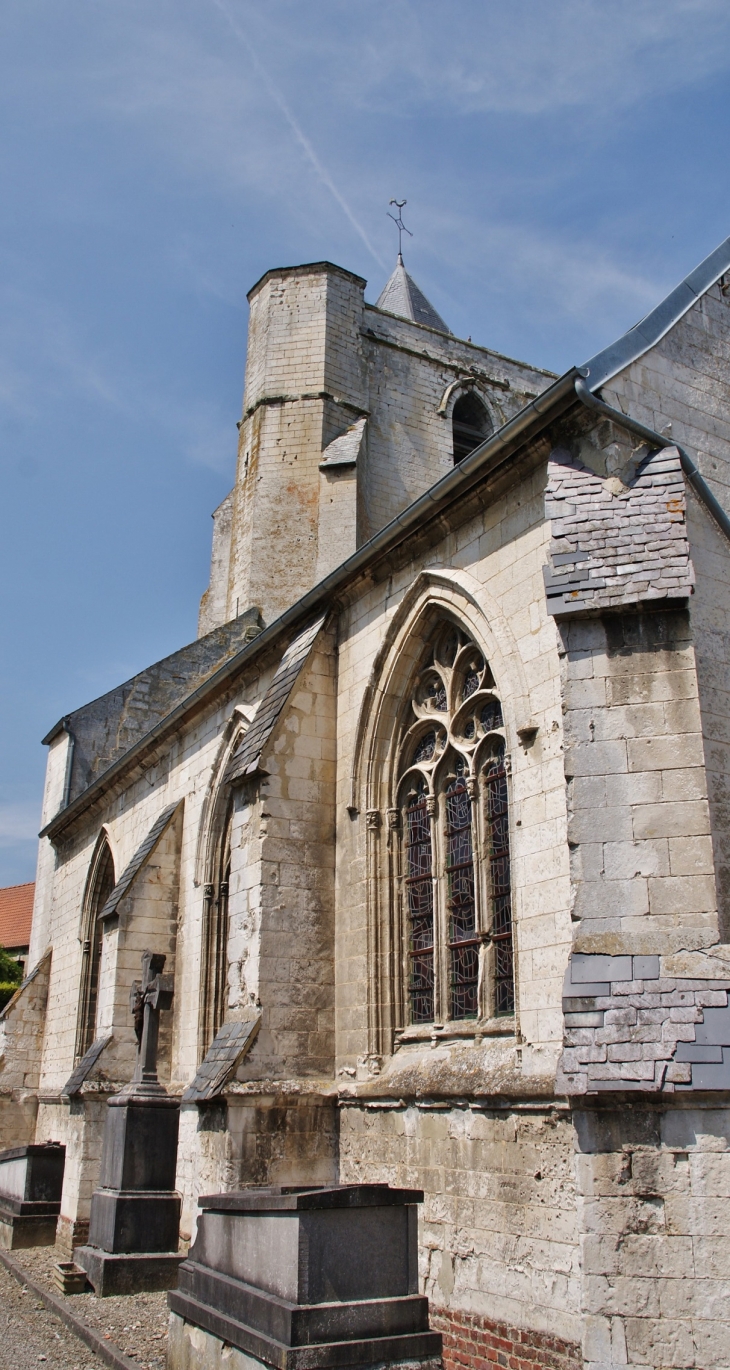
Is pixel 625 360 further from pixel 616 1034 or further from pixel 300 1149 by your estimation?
pixel 300 1149

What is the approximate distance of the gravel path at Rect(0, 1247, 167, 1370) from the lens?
6684 millimetres

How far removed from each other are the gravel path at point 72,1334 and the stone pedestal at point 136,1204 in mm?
180

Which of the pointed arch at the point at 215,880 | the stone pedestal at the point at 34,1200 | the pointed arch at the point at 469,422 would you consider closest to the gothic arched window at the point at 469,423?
the pointed arch at the point at 469,422

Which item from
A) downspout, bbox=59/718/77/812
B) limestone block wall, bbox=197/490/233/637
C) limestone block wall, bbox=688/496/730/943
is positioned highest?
limestone block wall, bbox=197/490/233/637

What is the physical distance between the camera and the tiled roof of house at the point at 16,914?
107 ft

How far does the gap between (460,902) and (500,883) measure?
0.56 meters

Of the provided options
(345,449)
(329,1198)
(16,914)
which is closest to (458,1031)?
(329,1198)

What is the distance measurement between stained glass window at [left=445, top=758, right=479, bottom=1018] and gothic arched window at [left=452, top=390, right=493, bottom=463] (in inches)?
504

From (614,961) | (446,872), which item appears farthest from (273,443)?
(614,961)

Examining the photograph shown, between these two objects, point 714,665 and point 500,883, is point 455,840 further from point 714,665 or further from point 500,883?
point 714,665

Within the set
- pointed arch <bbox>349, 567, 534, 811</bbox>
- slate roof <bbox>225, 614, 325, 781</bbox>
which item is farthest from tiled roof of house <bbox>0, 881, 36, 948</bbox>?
pointed arch <bbox>349, 567, 534, 811</bbox>

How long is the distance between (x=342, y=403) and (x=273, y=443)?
1363 millimetres

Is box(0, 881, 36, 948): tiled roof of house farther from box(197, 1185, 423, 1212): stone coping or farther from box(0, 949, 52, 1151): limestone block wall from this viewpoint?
box(197, 1185, 423, 1212): stone coping

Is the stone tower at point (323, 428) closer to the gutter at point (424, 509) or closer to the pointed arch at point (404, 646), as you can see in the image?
the gutter at point (424, 509)
